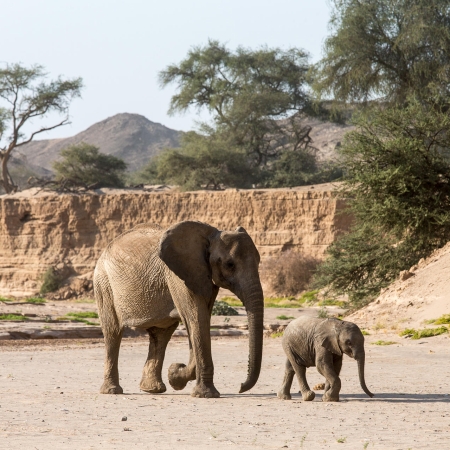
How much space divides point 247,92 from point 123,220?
57.3 feet

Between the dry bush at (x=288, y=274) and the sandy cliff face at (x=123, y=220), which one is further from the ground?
the sandy cliff face at (x=123, y=220)

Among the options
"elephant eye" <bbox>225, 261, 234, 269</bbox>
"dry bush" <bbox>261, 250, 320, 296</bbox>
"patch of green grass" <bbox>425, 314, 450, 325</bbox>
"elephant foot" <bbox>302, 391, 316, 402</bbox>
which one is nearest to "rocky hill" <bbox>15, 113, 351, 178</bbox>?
"dry bush" <bbox>261, 250, 320, 296</bbox>

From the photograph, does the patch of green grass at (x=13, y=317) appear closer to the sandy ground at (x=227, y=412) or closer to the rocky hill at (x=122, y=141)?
Result: the sandy ground at (x=227, y=412)

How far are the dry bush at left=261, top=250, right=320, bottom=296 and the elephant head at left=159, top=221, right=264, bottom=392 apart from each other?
91.1 ft

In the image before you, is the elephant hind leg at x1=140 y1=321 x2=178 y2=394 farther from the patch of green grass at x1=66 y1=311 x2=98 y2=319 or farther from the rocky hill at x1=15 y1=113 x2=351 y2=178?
the rocky hill at x1=15 y1=113 x2=351 y2=178

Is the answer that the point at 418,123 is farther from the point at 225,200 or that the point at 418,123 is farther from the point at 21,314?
the point at 225,200

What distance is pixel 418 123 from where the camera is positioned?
86.4ft

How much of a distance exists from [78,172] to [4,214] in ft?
33.3

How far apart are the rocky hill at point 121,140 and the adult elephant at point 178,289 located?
401 ft

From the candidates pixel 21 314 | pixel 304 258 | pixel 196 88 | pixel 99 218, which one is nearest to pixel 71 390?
pixel 21 314

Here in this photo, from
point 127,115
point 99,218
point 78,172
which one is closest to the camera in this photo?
point 99,218

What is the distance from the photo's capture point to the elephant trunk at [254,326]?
30.9 feet

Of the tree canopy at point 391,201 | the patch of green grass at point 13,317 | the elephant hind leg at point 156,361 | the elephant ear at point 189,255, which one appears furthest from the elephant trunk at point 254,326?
the patch of green grass at point 13,317

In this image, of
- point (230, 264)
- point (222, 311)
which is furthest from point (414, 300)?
point (230, 264)
